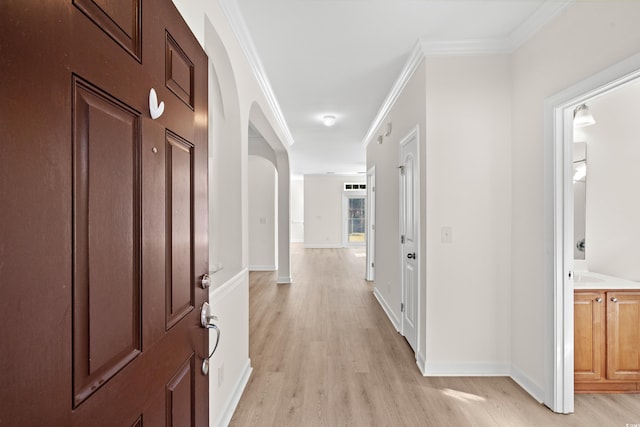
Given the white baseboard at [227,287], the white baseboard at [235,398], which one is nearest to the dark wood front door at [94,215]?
the white baseboard at [227,287]

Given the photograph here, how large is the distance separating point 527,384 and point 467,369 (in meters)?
0.40

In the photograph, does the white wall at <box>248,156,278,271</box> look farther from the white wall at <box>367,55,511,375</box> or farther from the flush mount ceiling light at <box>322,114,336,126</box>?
the white wall at <box>367,55,511,375</box>

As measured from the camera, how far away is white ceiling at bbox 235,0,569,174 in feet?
6.80

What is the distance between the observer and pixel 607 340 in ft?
7.39

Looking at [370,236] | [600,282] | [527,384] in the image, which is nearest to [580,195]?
[600,282]

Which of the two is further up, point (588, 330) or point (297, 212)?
point (297, 212)

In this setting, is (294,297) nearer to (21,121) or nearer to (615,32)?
(615,32)

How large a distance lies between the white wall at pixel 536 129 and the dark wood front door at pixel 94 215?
6.93 ft

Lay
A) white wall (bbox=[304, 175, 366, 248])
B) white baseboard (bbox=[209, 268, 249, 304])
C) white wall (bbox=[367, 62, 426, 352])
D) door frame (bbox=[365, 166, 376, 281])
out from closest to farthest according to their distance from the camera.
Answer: white baseboard (bbox=[209, 268, 249, 304])
white wall (bbox=[367, 62, 426, 352])
door frame (bbox=[365, 166, 376, 281])
white wall (bbox=[304, 175, 366, 248])

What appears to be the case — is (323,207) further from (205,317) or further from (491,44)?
(205,317)

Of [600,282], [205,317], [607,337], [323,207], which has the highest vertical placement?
[323,207]

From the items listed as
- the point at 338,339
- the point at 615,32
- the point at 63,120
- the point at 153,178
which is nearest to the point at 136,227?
the point at 153,178

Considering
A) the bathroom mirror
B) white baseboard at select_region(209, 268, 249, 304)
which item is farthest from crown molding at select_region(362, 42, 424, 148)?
white baseboard at select_region(209, 268, 249, 304)

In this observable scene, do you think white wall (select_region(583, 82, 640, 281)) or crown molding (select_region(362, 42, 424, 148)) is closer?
white wall (select_region(583, 82, 640, 281))
